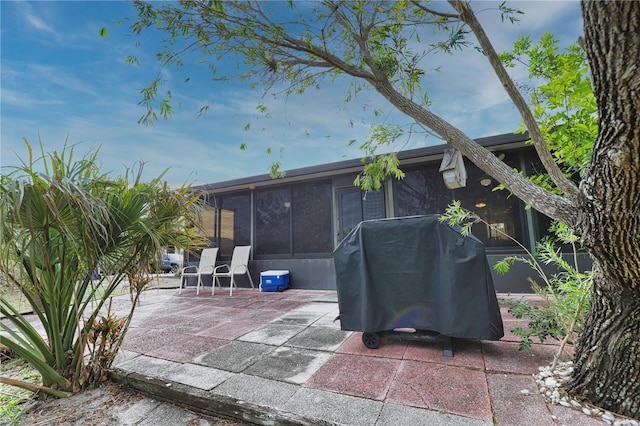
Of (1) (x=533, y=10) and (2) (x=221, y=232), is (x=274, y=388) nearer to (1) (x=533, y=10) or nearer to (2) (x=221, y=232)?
(1) (x=533, y=10)

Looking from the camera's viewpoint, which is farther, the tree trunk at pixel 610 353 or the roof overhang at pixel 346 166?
the roof overhang at pixel 346 166

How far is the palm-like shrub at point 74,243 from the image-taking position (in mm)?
1582

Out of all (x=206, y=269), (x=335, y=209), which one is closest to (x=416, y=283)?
(x=335, y=209)

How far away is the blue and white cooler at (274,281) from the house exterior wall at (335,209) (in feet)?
0.82

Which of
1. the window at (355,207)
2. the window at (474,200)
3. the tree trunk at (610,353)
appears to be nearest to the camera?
the tree trunk at (610,353)

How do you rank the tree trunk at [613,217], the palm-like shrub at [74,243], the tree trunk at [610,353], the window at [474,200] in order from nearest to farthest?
the tree trunk at [613,217] < the tree trunk at [610,353] < the palm-like shrub at [74,243] < the window at [474,200]

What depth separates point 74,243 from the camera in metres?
1.58

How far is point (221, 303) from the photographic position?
4801 millimetres

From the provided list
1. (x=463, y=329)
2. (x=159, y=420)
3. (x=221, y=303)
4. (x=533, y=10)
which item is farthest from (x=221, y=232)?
(x=533, y=10)

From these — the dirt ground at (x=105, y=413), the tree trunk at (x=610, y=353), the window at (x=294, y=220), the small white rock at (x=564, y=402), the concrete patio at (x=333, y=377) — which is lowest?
the dirt ground at (x=105, y=413)

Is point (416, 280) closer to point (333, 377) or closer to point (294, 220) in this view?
point (333, 377)

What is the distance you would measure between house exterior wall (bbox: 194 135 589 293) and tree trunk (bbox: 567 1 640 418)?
360 centimetres

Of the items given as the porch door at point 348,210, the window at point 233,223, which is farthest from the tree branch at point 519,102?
the window at point 233,223

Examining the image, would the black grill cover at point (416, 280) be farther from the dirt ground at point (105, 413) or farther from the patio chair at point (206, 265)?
the patio chair at point (206, 265)
